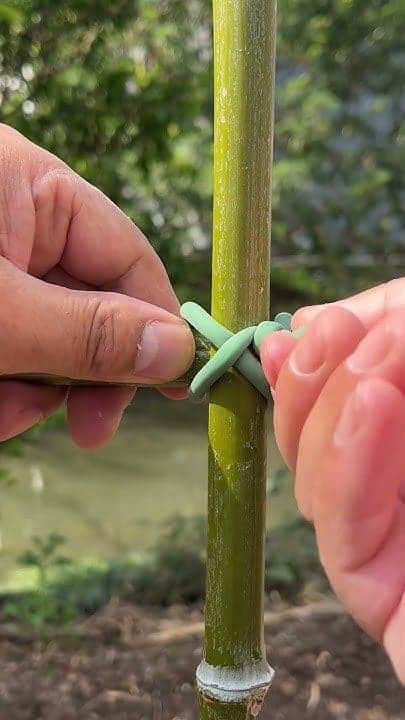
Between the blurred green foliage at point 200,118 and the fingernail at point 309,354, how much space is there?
0.76m

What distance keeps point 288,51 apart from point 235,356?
260 centimetres

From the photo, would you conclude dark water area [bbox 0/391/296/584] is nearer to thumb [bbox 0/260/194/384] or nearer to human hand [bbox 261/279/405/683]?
thumb [bbox 0/260/194/384]

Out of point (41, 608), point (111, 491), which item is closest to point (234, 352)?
point (41, 608)

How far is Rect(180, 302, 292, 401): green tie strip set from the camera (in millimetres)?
547

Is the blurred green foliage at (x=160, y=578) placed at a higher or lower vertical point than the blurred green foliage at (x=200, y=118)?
lower

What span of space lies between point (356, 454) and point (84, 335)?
0.27 m

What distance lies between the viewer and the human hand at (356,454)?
41 centimetres

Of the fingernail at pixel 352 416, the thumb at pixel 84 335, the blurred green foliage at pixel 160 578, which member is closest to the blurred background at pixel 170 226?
the blurred green foliage at pixel 160 578

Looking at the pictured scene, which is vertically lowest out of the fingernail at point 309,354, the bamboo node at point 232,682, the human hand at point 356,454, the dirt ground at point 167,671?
the dirt ground at point 167,671

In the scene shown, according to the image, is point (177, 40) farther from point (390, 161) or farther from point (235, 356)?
point (235, 356)

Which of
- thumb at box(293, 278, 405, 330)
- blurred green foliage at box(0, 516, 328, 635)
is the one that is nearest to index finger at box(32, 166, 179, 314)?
thumb at box(293, 278, 405, 330)

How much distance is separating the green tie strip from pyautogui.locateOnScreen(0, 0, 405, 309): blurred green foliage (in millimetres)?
648

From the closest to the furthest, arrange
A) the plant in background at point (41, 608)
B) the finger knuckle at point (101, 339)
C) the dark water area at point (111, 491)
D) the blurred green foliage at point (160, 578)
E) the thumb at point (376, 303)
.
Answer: the thumb at point (376, 303)
the finger knuckle at point (101, 339)
the plant in background at point (41, 608)
the blurred green foliage at point (160, 578)
the dark water area at point (111, 491)

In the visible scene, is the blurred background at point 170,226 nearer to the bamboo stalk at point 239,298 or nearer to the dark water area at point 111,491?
the dark water area at point 111,491
